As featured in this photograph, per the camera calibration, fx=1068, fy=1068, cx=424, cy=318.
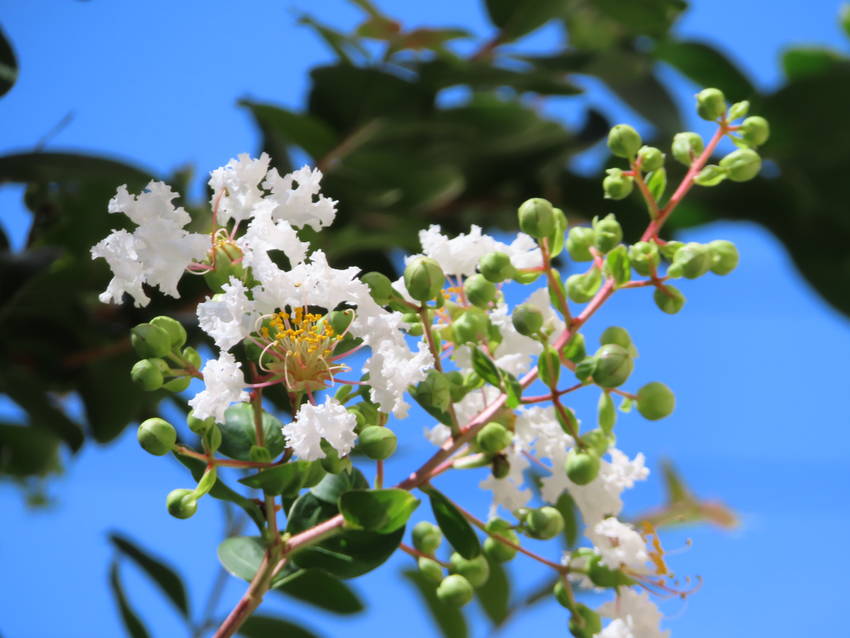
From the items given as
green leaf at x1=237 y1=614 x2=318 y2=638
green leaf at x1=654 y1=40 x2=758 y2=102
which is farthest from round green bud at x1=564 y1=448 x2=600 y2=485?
green leaf at x1=654 y1=40 x2=758 y2=102

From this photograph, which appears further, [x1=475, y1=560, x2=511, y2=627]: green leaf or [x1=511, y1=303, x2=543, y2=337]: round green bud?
[x1=475, y1=560, x2=511, y2=627]: green leaf

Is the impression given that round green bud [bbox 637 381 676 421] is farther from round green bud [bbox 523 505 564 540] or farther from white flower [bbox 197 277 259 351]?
white flower [bbox 197 277 259 351]

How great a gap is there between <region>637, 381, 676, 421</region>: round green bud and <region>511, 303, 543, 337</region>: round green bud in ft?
0.22

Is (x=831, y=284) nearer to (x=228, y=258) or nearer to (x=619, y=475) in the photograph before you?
(x=619, y=475)

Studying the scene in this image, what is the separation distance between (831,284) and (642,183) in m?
0.91

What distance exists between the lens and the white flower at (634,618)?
54 centimetres

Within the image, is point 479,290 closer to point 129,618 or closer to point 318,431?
point 318,431

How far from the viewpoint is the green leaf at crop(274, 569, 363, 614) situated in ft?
2.41

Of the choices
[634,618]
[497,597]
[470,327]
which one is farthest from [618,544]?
[497,597]

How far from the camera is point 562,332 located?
0.55 metres

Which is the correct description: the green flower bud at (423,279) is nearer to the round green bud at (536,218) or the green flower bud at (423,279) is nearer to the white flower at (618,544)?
the round green bud at (536,218)

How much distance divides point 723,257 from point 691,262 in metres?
0.03

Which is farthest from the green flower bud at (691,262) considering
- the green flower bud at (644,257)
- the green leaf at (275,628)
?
the green leaf at (275,628)

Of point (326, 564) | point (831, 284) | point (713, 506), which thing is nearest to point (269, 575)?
point (326, 564)
